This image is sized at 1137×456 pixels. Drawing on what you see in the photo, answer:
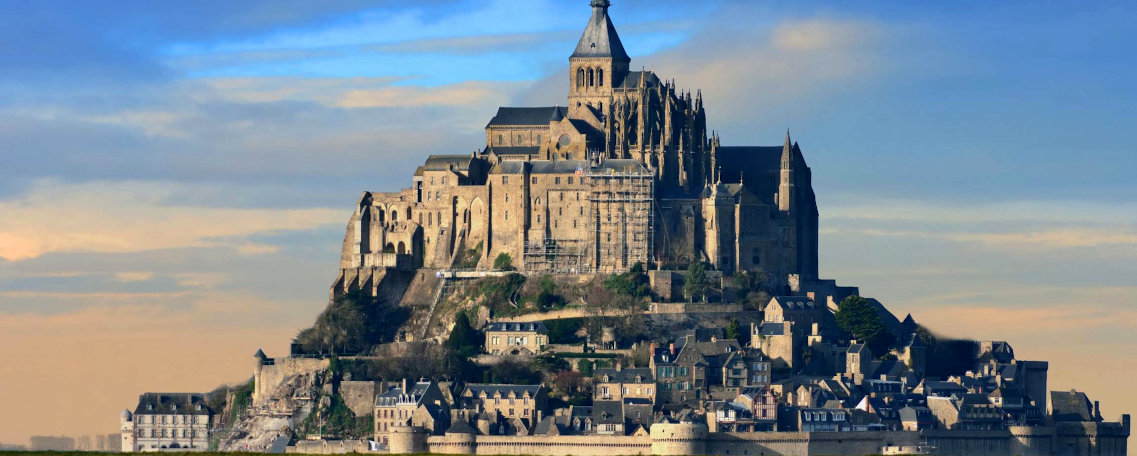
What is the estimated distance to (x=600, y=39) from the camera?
152 meters

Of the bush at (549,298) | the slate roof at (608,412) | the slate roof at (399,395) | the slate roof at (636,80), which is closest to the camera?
the slate roof at (608,412)

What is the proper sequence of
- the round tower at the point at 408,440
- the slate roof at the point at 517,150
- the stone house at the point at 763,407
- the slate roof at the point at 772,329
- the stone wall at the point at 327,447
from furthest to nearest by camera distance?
the slate roof at the point at 517,150 → the slate roof at the point at 772,329 → the stone wall at the point at 327,447 → the round tower at the point at 408,440 → the stone house at the point at 763,407

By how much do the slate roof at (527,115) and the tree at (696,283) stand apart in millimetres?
13950

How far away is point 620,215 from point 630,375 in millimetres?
13022

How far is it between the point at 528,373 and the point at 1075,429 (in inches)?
1033

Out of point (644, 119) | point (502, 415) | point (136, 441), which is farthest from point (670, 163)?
point (136, 441)

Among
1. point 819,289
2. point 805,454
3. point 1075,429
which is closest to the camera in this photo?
point 805,454

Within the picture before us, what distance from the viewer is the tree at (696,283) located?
14250 centimetres

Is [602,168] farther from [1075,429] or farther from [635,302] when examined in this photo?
[1075,429]

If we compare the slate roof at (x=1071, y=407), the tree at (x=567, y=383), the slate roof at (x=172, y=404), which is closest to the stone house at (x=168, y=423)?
the slate roof at (x=172, y=404)

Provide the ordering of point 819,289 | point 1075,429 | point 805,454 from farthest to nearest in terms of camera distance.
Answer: point 819,289, point 1075,429, point 805,454

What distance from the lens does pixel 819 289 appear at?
146 m

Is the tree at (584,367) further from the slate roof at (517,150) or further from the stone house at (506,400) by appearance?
the slate roof at (517,150)

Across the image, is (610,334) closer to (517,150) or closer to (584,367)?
(584,367)
